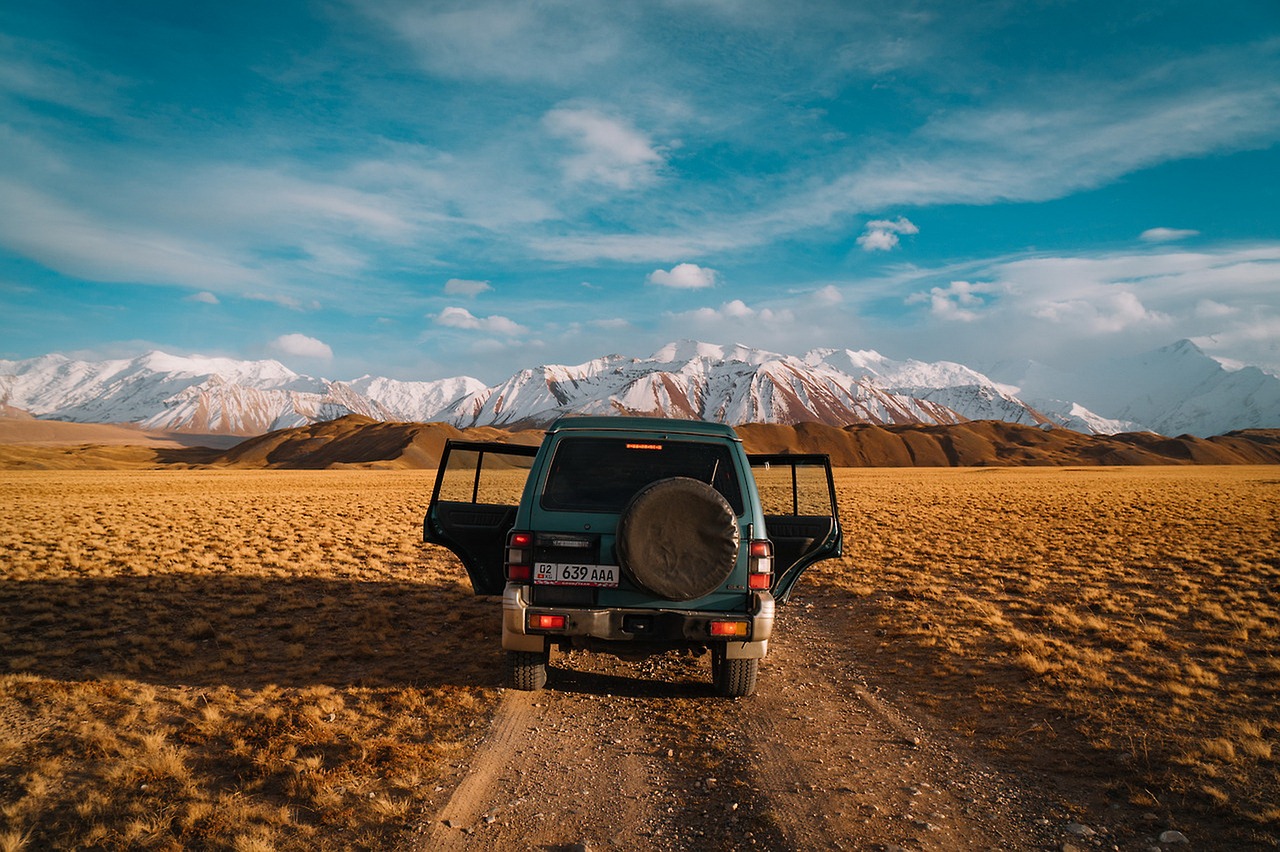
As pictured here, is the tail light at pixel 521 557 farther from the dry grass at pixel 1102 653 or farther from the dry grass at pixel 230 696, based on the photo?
the dry grass at pixel 1102 653

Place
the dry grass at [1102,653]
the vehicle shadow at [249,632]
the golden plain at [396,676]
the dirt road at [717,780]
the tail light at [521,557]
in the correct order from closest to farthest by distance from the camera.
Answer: the dirt road at [717,780]
the golden plain at [396,676]
the dry grass at [1102,653]
the tail light at [521,557]
the vehicle shadow at [249,632]

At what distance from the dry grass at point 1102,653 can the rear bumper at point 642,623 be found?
7.41 feet

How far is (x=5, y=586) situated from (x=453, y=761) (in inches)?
466

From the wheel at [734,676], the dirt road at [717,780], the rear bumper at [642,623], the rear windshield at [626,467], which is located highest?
the rear windshield at [626,467]

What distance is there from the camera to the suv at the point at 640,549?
5555 millimetres

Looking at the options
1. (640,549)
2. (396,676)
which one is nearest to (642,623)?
(640,549)

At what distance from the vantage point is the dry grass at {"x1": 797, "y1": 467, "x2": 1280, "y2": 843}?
5207 mm

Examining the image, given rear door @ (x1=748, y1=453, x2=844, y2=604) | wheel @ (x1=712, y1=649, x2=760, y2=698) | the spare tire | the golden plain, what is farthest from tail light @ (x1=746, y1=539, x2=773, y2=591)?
the golden plain

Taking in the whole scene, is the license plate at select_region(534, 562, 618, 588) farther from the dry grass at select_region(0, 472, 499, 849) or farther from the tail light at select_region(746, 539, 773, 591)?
the dry grass at select_region(0, 472, 499, 849)

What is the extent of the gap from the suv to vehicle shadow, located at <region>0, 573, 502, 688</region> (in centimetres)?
199

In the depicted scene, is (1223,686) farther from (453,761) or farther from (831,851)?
(453,761)

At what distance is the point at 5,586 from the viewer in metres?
11.8

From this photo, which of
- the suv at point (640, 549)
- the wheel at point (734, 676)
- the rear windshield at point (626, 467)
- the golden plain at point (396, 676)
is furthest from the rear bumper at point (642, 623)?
the golden plain at point (396, 676)

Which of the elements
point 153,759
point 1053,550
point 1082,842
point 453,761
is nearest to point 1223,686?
point 1082,842
